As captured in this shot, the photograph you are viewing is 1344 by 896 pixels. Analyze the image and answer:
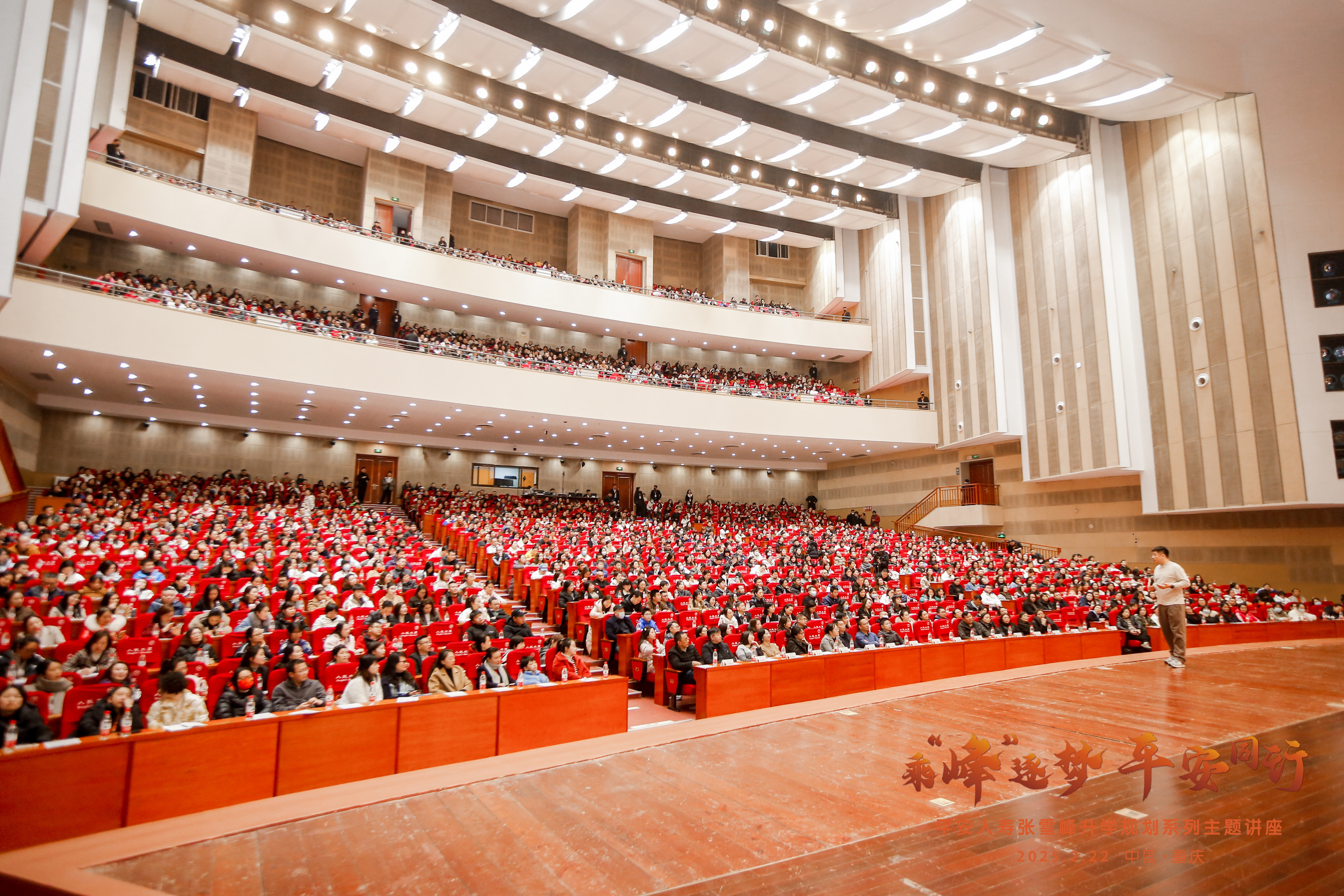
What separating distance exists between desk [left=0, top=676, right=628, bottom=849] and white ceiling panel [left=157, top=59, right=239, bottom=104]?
52.4 feet

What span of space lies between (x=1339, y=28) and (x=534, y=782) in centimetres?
1565

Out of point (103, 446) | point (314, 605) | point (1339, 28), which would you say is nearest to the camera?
point (314, 605)

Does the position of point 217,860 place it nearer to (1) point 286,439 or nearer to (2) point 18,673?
(2) point 18,673

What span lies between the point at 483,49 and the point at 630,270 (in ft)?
27.9

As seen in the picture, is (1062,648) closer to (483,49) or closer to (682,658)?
(682,658)

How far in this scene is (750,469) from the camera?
78.3ft

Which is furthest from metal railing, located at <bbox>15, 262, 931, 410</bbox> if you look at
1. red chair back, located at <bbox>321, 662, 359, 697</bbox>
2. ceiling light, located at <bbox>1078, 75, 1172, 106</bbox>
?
red chair back, located at <bbox>321, 662, 359, 697</bbox>

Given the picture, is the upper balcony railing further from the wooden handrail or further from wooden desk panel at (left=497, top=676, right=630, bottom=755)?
wooden desk panel at (left=497, top=676, right=630, bottom=755)

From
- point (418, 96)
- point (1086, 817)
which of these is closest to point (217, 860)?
point (1086, 817)

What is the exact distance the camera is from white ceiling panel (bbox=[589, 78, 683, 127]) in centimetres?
1427

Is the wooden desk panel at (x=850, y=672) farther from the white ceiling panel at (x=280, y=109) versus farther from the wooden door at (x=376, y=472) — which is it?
the white ceiling panel at (x=280, y=109)

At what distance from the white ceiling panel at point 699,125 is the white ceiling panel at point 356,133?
669 centimetres

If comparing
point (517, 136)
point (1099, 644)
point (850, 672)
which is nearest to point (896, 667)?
point (850, 672)

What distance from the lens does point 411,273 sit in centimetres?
1584
